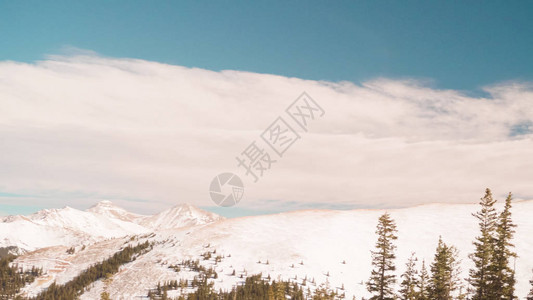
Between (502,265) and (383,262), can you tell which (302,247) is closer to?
(383,262)

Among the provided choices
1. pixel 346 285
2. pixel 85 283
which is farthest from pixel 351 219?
pixel 85 283

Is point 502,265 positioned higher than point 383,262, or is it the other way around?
point 502,265

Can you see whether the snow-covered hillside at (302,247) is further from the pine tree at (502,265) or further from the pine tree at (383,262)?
the pine tree at (502,265)

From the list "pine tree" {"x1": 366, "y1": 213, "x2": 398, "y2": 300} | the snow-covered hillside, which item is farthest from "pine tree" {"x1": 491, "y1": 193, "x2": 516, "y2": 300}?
the snow-covered hillside

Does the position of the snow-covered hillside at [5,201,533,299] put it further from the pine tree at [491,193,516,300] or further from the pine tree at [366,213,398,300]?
the pine tree at [491,193,516,300]

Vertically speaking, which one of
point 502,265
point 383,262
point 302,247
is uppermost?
point 502,265

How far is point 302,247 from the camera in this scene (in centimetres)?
8969

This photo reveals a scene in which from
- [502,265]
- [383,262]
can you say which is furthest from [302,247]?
[502,265]

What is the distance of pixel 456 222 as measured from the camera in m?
97.9

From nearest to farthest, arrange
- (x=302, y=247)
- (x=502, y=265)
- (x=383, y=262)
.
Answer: (x=502, y=265) < (x=383, y=262) < (x=302, y=247)

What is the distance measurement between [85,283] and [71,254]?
47.0 meters

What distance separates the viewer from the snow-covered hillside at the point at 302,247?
251ft

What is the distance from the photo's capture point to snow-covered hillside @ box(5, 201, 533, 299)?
76463 millimetres

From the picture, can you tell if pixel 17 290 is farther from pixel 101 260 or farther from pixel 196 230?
pixel 196 230
